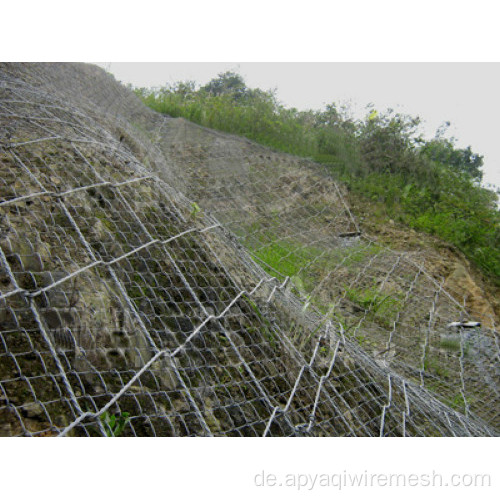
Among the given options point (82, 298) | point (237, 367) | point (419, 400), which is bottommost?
point (419, 400)

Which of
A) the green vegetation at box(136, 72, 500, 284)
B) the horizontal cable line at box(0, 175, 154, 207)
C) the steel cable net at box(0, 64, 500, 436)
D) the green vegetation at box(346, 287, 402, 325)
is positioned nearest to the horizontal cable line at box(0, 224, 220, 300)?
the steel cable net at box(0, 64, 500, 436)

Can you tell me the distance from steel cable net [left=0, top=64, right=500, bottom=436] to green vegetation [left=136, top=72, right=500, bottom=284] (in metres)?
0.72

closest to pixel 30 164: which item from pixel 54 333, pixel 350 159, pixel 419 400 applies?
pixel 54 333

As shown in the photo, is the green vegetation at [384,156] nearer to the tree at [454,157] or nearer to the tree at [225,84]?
the tree at [454,157]

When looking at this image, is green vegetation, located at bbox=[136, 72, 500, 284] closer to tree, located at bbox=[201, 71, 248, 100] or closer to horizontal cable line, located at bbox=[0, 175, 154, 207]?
tree, located at bbox=[201, 71, 248, 100]

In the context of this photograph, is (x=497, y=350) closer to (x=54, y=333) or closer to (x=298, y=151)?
(x=54, y=333)

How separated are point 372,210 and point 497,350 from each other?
1.59 metres

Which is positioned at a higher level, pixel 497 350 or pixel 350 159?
pixel 350 159

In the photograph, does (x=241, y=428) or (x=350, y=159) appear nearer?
(x=241, y=428)

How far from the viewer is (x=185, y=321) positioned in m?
1.47

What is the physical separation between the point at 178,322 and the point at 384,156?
3.27 metres

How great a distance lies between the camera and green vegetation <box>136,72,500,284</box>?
3469 mm

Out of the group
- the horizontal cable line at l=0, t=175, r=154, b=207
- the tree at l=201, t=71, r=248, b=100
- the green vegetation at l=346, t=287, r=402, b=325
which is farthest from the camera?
the tree at l=201, t=71, r=248, b=100

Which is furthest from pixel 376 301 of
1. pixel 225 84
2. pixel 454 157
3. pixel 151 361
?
pixel 225 84
